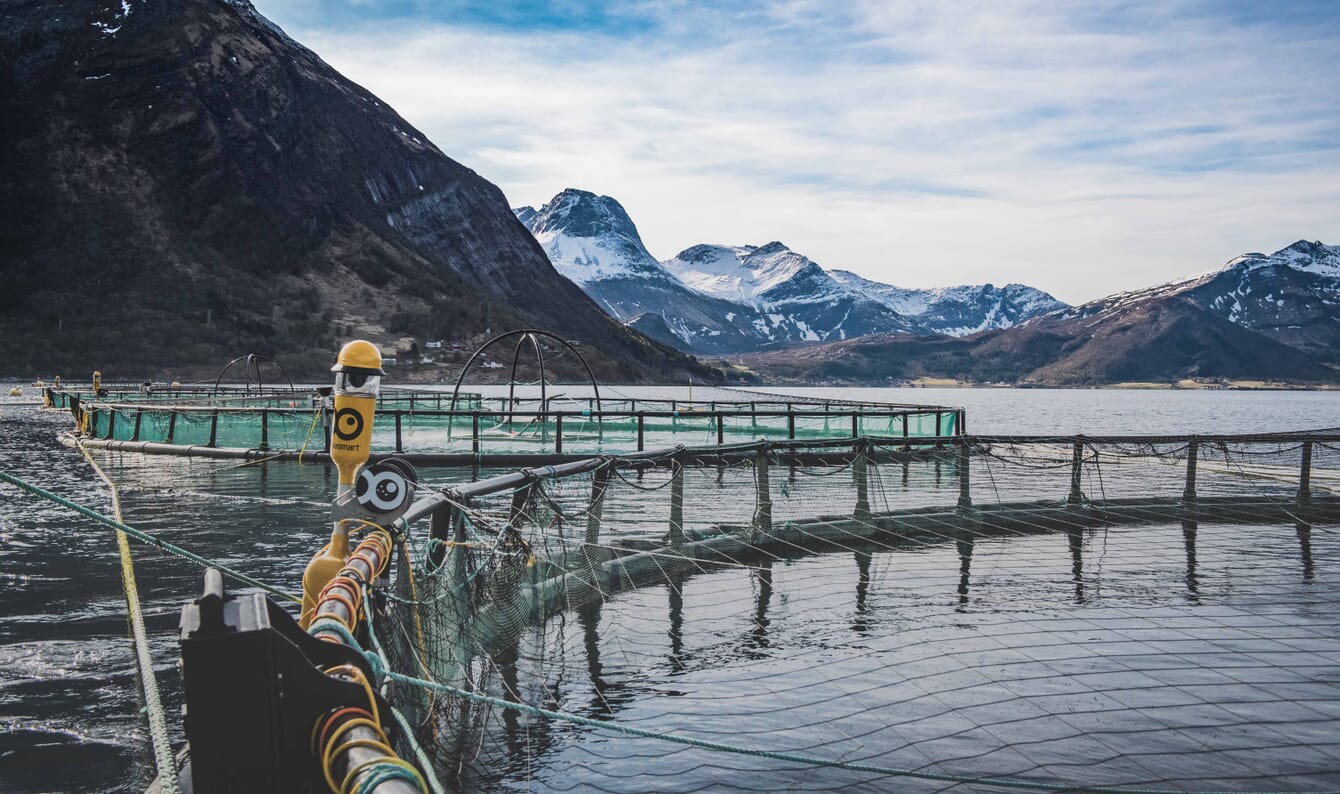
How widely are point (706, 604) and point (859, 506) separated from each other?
5.01m

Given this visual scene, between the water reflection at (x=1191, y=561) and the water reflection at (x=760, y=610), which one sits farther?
the water reflection at (x=1191, y=561)

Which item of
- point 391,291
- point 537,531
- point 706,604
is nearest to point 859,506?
point 706,604

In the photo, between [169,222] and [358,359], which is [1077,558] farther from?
[169,222]

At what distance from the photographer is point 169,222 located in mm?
170375

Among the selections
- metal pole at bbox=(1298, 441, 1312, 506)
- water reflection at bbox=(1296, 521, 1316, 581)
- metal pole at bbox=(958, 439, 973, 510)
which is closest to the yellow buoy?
metal pole at bbox=(958, 439, 973, 510)

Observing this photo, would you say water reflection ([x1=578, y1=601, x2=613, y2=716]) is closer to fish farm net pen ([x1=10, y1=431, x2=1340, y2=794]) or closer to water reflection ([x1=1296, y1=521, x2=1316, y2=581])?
fish farm net pen ([x1=10, y1=431, x2=1340, y2=794])

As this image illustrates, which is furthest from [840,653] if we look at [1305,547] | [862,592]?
[1305,547]

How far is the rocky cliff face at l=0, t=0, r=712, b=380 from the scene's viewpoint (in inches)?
5797

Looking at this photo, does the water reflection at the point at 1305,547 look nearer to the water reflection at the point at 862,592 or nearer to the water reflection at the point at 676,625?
the water reflection at the point at 862,592

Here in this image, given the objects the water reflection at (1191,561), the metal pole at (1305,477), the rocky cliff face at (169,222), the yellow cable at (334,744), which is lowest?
the water reflection at (1191,561)

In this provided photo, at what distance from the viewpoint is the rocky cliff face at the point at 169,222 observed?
147 m

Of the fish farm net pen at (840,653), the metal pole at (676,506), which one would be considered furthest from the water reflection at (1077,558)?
the metal pole at (676,506)

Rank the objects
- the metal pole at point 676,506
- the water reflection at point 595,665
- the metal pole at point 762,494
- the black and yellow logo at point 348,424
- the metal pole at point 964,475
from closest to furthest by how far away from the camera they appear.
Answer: the black and yellow logo at point 348,424
the water reflection at point 595,665
the metal pole at point 676,506
the metal pole at point 762,494
the metal pole at point 964,475

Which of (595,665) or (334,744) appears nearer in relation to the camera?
(334,744)
